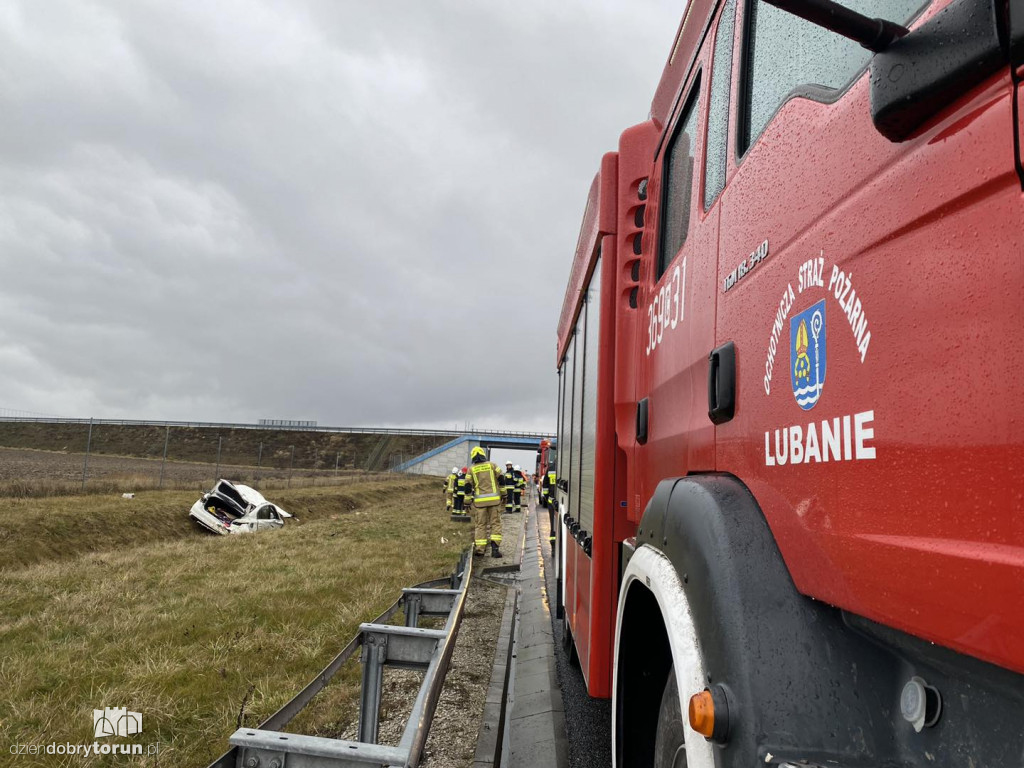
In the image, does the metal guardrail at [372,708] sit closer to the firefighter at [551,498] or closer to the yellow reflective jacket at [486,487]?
the firefighter at [551,498]

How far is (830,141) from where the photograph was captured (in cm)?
140

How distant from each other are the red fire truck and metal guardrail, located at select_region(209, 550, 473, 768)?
2.58 ft

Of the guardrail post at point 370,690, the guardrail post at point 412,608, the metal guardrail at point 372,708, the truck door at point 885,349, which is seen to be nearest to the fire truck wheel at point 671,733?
A: the truck door at point 885,349

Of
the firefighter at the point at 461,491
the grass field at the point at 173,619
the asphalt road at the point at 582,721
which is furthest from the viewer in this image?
the firefighter at the point at 461,491

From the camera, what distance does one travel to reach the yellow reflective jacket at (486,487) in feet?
39.8

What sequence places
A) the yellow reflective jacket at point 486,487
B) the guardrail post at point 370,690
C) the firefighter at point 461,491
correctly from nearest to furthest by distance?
1. the guardrail post at point 370,690
2. the yellow reflective jacket at point 486,487
3. the firefighter at point 461,491

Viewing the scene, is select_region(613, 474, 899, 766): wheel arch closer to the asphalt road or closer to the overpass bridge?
the asphalt road

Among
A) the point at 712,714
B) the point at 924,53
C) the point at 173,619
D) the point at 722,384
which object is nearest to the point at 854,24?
the point at 924,53

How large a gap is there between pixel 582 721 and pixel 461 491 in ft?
47.6

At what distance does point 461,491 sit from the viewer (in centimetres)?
1914

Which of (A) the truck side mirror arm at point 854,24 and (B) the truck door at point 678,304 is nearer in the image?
(A) the truck side mirror arm at point 854,24

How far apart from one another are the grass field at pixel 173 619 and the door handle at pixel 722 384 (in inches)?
139

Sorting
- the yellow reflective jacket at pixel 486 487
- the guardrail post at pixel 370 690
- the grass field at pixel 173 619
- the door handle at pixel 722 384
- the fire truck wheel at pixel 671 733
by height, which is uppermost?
the door handle at pixel 722 384

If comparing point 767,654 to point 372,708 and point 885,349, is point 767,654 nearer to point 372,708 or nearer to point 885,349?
point 885,349
